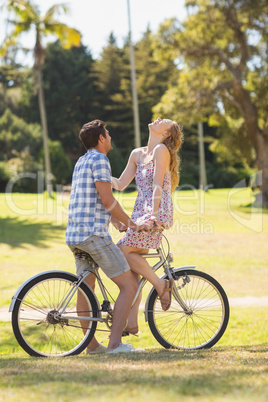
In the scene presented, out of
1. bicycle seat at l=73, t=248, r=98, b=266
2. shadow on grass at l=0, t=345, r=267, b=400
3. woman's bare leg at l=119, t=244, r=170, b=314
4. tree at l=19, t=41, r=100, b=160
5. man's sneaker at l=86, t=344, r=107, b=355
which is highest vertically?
tree at l=19, t=41, r=100, b=160

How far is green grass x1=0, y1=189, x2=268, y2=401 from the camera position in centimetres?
292

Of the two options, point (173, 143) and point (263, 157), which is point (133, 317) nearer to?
point (173, 143)

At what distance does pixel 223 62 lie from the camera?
24.3m

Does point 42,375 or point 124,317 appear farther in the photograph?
point 124,317

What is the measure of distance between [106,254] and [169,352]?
1.04 m

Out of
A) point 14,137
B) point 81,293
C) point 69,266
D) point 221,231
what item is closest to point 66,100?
point 14,137

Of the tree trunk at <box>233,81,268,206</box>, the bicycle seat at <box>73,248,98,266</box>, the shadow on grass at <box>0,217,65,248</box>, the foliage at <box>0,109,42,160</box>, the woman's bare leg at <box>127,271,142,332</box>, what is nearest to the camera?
the bicycle seat at <box>73,248,98,266</box>

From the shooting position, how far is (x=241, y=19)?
2450cm

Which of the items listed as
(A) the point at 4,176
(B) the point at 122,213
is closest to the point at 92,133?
(B) the point at 122,213

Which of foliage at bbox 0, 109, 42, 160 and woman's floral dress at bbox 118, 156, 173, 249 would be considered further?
foliage at bbox 0, 109, 42, 160

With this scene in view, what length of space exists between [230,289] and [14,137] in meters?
32.5

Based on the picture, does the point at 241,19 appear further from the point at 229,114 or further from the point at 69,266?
the point at 69,266

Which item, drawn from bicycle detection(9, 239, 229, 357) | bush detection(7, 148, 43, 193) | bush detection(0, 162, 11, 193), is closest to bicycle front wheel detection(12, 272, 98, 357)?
bicycle detection(9, 239, 229, 357)

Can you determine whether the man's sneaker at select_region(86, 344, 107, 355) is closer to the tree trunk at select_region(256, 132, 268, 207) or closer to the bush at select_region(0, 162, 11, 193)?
the tree trunk at select_region(256, 132, 268, 207)
